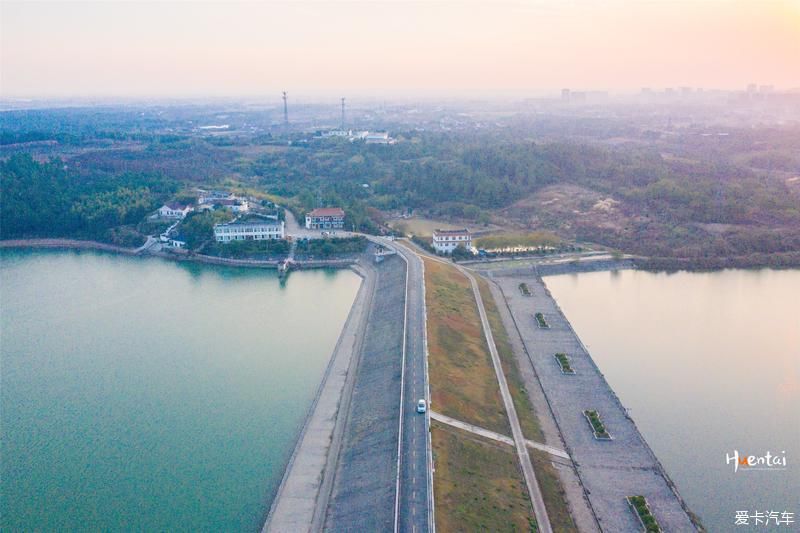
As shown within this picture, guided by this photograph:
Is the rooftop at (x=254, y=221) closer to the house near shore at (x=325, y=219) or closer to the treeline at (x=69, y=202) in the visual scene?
the house near shore at (x=325, y=219)

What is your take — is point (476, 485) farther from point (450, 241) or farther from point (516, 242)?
point (516, 242)

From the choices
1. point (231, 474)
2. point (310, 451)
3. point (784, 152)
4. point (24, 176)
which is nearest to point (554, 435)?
point (310, 451)

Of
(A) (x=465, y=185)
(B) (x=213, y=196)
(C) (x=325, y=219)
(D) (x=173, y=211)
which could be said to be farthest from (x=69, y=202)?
(A) (x=465, y=185)

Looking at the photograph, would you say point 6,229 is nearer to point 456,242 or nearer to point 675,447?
point 456,242

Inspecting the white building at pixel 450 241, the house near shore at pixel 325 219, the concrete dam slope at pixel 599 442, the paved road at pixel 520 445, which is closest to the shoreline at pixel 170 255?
the house near shore at pixel 325 219

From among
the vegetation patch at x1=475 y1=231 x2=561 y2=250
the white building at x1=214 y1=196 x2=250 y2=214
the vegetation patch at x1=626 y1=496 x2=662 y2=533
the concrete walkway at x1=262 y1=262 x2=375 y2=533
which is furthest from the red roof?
the vegetation patch at x1=626 y1=496 x2=662 y2=533

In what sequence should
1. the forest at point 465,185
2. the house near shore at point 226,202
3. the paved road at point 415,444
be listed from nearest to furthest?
the paved road at point 415,444 < the forest at point 465,185 < the house near shore at point 226,202
